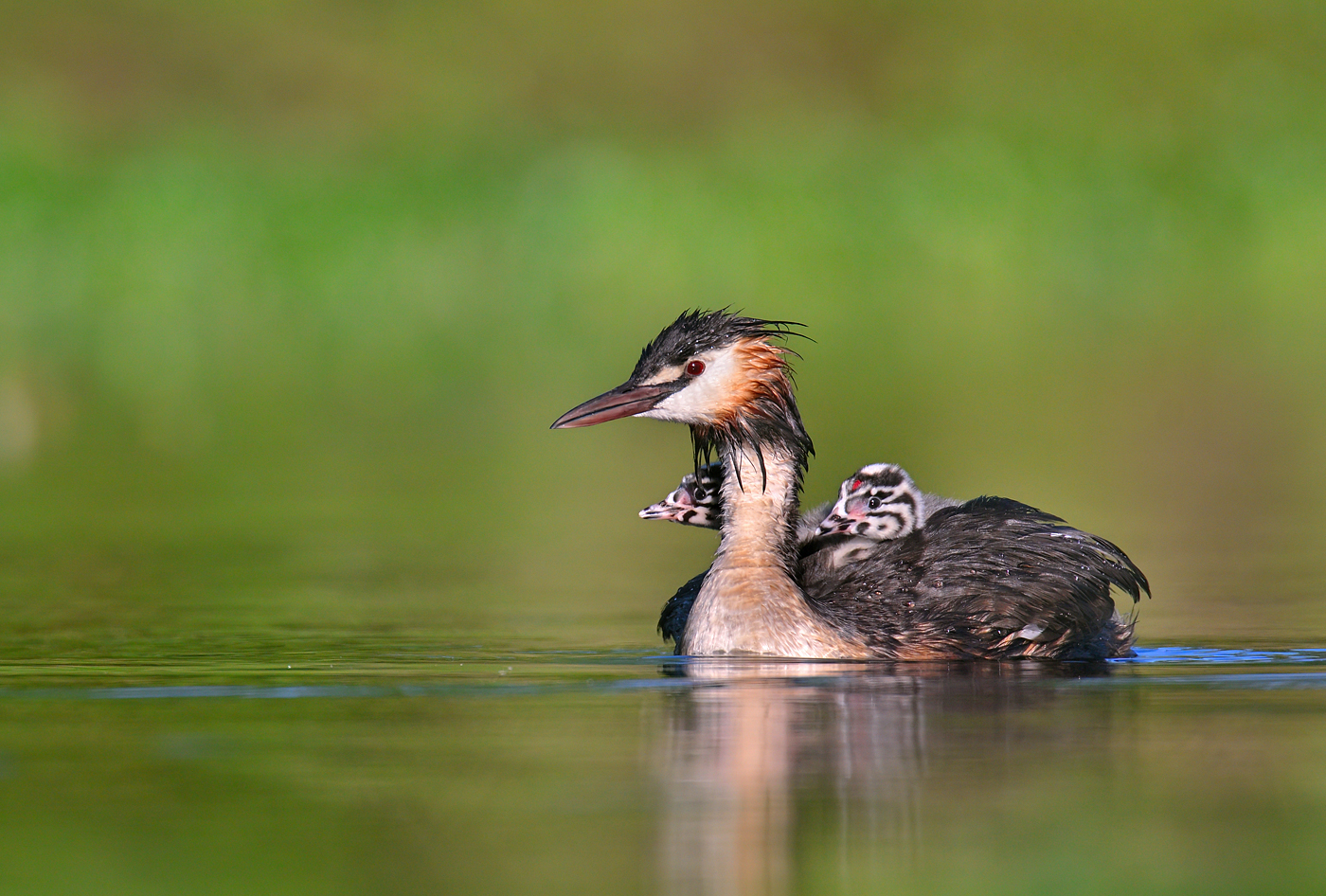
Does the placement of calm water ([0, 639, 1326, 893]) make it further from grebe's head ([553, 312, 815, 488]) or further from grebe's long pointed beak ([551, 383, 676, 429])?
grebe's head ([553, 312, 815, 488])

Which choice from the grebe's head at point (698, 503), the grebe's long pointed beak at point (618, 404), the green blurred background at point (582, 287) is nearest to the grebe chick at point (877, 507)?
the grebe's head at point (698, 503)

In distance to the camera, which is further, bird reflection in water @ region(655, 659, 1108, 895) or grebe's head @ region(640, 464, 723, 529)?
grebe's head @ region(640, 464, 723, 529)

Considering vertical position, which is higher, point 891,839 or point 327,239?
point 327,239

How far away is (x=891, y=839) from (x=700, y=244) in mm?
24675

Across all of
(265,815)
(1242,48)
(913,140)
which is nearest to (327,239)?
(913,140)

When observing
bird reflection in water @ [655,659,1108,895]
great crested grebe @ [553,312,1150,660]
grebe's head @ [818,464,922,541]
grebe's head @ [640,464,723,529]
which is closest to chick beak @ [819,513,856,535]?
grebe's head @ [818,464,922,541]

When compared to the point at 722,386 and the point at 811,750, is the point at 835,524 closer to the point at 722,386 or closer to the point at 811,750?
the point at 722,386

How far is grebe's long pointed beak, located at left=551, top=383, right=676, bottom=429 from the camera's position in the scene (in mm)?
9461

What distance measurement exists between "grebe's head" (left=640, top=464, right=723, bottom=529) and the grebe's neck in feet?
1.12

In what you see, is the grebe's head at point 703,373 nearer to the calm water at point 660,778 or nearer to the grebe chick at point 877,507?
the grebe chick at point 877,507

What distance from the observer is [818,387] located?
20516mm

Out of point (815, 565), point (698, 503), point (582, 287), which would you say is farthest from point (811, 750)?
point (582, 287)

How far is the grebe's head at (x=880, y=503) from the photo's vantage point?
9.79m

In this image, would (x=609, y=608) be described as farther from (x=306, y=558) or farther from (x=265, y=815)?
(x=265, y=815)
